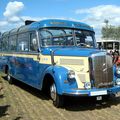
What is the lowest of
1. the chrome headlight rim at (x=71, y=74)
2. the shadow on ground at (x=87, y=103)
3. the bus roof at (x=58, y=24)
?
the shadow on ground at (x=87, y=103)

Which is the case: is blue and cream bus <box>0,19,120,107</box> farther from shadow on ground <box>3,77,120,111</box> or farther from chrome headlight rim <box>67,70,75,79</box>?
shadow on ground <box>3,77,120,111</box>

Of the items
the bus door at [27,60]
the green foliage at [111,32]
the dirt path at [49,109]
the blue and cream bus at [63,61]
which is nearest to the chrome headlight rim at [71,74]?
the blue and cream bus at [63,61]

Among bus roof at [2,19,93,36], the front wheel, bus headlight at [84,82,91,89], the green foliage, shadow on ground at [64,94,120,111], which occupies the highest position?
the green foliage

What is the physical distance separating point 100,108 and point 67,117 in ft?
4.61

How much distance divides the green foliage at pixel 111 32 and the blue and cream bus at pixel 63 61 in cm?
5947

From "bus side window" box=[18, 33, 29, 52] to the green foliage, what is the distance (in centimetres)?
Answer: 5918

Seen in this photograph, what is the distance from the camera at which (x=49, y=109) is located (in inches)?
359

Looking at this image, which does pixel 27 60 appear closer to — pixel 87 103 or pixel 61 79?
pixel 87 103

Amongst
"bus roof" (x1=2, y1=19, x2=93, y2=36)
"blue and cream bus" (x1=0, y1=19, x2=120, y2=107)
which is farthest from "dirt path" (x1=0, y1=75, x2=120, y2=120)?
"bus roof" (x1=2, y1=19, x2=93, y2=36)

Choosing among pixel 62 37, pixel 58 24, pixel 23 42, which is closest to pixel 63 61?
pixel 62 37

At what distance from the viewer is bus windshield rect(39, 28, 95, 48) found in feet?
34.2

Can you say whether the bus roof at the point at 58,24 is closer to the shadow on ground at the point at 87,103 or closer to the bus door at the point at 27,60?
the bus door at the point at 27,60

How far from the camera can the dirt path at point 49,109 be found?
27.1ft

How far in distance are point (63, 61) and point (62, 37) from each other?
5.27ft
